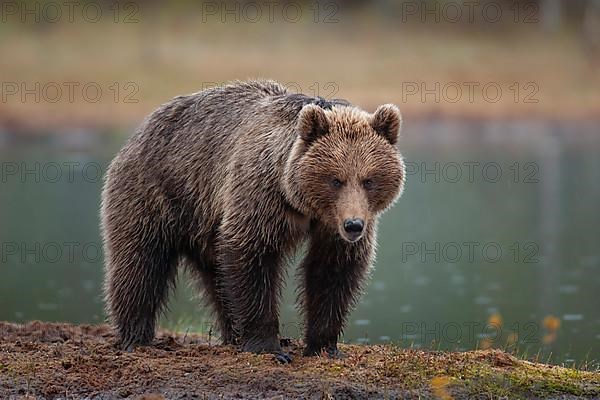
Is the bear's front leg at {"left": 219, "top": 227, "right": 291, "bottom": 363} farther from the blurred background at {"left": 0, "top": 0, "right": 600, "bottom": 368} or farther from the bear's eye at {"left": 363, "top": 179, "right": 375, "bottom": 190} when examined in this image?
the blurred background at {"left": 0, "top": 0, "right": 600, "bottom": 368}

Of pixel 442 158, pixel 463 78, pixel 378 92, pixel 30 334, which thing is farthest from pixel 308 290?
pixel 463 78

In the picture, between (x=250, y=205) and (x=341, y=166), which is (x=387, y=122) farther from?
(x=250, y=205)

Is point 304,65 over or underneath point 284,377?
over

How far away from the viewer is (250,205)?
366 inches

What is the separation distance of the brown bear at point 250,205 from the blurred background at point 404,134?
174cm

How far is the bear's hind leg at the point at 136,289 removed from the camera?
10.5 m

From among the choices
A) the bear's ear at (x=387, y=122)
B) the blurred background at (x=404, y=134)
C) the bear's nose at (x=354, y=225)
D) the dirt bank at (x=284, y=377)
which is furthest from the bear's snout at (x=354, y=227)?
the blurred background at (x=404, y=134)

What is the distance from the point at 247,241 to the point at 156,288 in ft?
5.32

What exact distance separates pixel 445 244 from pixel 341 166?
48.8 feet

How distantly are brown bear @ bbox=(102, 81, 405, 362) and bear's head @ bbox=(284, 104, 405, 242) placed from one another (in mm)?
11

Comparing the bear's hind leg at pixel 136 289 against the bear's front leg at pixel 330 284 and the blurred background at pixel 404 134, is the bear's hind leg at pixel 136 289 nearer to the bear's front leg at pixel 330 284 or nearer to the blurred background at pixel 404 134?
the bear's front leg at pixel 330 284

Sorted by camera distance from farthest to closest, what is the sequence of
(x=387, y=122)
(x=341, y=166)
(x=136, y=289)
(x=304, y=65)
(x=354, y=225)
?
1. (x=304, y=65)
2. (x=136, y=289)
3. (x=387, y=122)
4. (x=341, y=166)
5. (x=354, y=225)

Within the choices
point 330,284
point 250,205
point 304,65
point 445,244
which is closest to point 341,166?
point 250,205

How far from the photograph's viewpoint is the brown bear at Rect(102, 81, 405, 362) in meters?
8.82
